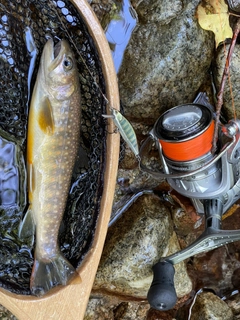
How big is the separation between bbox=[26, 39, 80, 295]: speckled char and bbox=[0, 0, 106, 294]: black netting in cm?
7

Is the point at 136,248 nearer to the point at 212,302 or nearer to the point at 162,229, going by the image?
the point at 162,229

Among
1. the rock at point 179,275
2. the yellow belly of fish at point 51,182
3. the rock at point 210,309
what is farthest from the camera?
the rock at point 210,309

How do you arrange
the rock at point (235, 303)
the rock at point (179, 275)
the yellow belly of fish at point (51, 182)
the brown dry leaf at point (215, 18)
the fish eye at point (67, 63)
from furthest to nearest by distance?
the rock at point (235, 303)
the rock at point (179, 275)
the brown dry leaf at point (215, 18)
the yellow belly of fish at point (51, 182)
the fish eye at point (67, 63)

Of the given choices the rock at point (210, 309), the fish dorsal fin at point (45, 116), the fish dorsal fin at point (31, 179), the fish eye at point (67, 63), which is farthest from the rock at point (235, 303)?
the fish eye at point (67, 63)

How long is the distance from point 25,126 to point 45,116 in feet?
0.67

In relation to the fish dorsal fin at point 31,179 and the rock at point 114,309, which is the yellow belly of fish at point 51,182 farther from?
the rock at point 114,309

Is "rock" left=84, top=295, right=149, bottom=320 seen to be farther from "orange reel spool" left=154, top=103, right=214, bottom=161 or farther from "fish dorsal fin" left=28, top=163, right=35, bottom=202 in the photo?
"orange reel spool" left=154, top=103, right=214, bottom=161

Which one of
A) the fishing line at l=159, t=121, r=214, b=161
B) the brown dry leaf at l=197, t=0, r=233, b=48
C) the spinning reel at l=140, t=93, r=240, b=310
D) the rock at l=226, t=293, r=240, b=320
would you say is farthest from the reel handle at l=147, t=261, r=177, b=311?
the brown dry leaf at l=197, t=0, r=233, b=48

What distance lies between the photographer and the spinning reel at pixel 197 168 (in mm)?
1729

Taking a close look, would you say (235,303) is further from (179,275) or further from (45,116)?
(45,116)

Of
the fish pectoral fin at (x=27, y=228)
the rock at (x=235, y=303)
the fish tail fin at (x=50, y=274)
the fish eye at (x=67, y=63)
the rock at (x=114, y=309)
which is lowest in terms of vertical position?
the rock at (x=235, y=303)

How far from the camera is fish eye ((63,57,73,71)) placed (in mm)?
1666

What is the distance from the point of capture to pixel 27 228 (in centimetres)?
188

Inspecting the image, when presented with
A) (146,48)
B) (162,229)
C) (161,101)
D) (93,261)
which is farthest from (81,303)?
(146,48)
